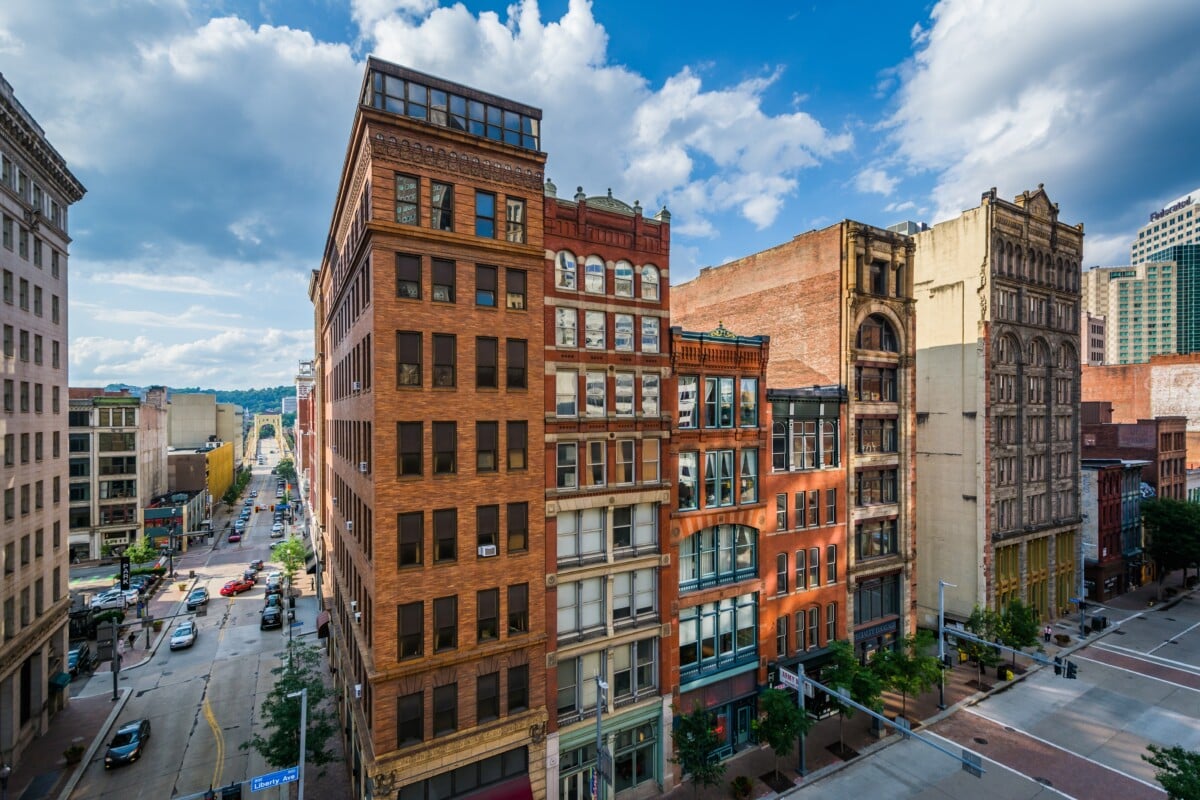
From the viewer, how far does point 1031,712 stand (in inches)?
1328

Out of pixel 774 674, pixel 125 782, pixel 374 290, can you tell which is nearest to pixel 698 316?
pixel 774 674

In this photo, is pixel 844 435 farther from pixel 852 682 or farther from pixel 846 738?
pixel 846 738

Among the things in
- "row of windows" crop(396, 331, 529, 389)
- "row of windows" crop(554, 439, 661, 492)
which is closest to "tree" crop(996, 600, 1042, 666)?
"row of windows" crop(554, 439, 661, 492)

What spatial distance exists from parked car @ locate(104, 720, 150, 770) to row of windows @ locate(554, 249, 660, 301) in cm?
3277

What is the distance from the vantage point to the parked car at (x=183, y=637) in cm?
4344

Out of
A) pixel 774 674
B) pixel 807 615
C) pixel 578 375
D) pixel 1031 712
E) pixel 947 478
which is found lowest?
pixel 1031 712

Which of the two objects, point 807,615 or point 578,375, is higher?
point 578,375

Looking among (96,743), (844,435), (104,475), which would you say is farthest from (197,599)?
(844,435)

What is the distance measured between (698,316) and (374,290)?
105ft

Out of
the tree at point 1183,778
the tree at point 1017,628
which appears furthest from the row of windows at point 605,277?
the tree at point 1017,628

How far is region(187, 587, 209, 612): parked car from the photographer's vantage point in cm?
5219

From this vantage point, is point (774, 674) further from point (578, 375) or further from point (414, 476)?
point (414, 476)

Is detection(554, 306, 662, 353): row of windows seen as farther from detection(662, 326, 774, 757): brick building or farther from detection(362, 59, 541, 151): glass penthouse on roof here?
detection(362, 59, 541, 151): glass penthouse on roof

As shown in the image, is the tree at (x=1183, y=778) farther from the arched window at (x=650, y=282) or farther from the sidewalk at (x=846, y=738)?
the arched window at (x=650, y=282)
